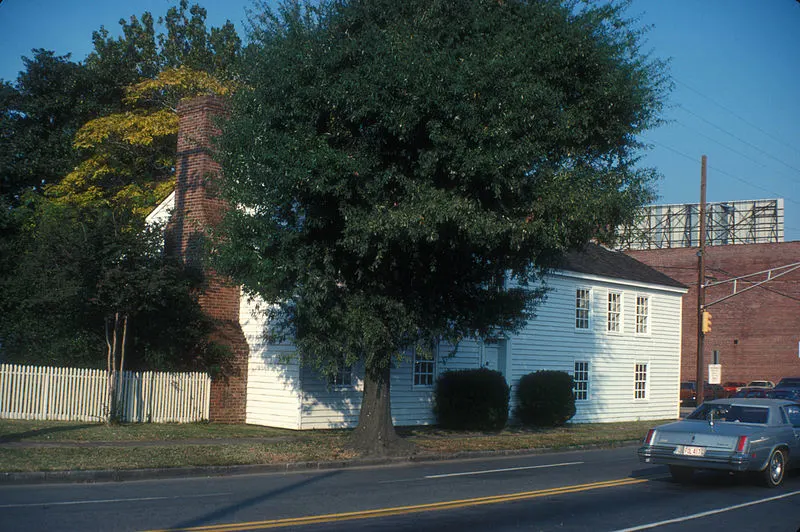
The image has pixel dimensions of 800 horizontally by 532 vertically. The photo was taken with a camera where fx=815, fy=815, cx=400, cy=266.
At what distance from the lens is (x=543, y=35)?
15391 mm

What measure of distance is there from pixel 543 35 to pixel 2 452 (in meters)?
12.5

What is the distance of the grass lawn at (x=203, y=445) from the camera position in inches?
568

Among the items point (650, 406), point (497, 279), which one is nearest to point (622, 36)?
point (497, 279)

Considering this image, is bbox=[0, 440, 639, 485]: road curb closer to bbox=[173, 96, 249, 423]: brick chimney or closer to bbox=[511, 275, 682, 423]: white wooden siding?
bbox=[173, 96, 249, 423]: brick chimney

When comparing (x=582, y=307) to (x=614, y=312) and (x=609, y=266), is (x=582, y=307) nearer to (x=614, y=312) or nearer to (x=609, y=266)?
(x=614, y=312)

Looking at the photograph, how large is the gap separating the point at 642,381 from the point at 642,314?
9.03ft

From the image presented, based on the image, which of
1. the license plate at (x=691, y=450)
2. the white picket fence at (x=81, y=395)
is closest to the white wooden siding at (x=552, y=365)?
the white picket fence at (x=81, y=395)

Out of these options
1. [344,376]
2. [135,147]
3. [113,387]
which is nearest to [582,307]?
[344,376]

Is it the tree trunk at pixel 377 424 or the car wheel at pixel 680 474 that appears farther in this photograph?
the tree trunk at pixel 377 424

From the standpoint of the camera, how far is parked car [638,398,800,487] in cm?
1281

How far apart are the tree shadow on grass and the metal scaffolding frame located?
49144mm

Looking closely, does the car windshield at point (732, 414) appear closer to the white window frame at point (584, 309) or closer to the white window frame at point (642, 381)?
the white window frame at point (584, 309)

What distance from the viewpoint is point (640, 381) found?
3303 centimetres

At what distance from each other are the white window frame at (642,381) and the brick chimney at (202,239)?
55.2 ft
